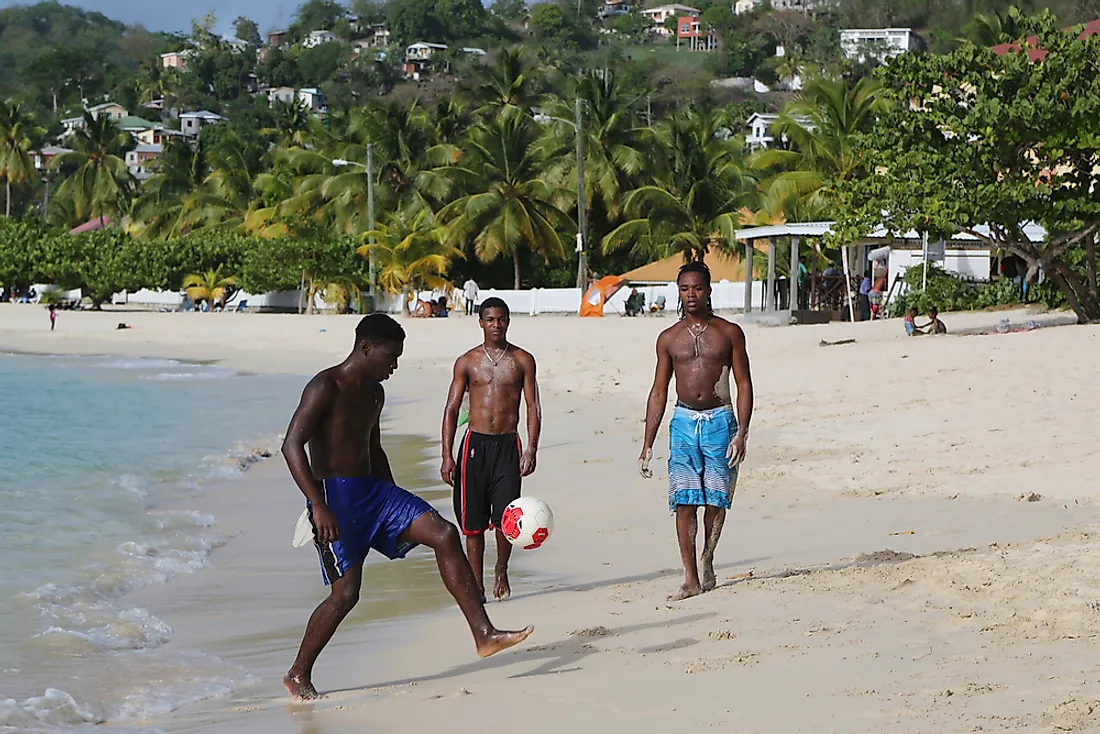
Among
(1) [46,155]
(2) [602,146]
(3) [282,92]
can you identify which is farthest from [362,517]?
(3) [282,92]

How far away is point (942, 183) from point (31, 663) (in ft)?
55.7

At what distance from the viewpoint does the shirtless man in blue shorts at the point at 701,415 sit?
662cm

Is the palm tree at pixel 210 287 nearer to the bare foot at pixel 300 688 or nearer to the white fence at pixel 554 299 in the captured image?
the white fence at pixel 554 299

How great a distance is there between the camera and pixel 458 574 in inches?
214

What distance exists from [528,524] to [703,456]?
0.89 meters

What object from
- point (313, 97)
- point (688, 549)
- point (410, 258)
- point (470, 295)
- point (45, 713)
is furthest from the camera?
point (313, 97)

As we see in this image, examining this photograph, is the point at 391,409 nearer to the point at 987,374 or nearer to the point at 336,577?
the point at 987,374

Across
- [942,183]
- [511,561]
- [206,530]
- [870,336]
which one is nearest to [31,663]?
[511,561]

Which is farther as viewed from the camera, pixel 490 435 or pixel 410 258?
pixel 410 258

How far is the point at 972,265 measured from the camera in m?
31.4

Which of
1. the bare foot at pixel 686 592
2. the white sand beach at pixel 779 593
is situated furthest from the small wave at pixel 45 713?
the bare foot at pixel 686 592

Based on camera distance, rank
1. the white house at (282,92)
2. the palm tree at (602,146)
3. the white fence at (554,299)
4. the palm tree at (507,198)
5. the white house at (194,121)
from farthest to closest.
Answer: the white house at (282,92) < the white house at (194,121) < the palm tree at (602,146) < the palm tree at (507,198) < the white fence at (554,299)

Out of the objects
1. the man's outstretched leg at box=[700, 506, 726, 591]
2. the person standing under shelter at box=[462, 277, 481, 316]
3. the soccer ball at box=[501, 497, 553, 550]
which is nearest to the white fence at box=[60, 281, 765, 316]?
the person standing under shelter at box=[462, 277, 481, 316]

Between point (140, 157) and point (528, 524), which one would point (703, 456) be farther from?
point (140, 157)
